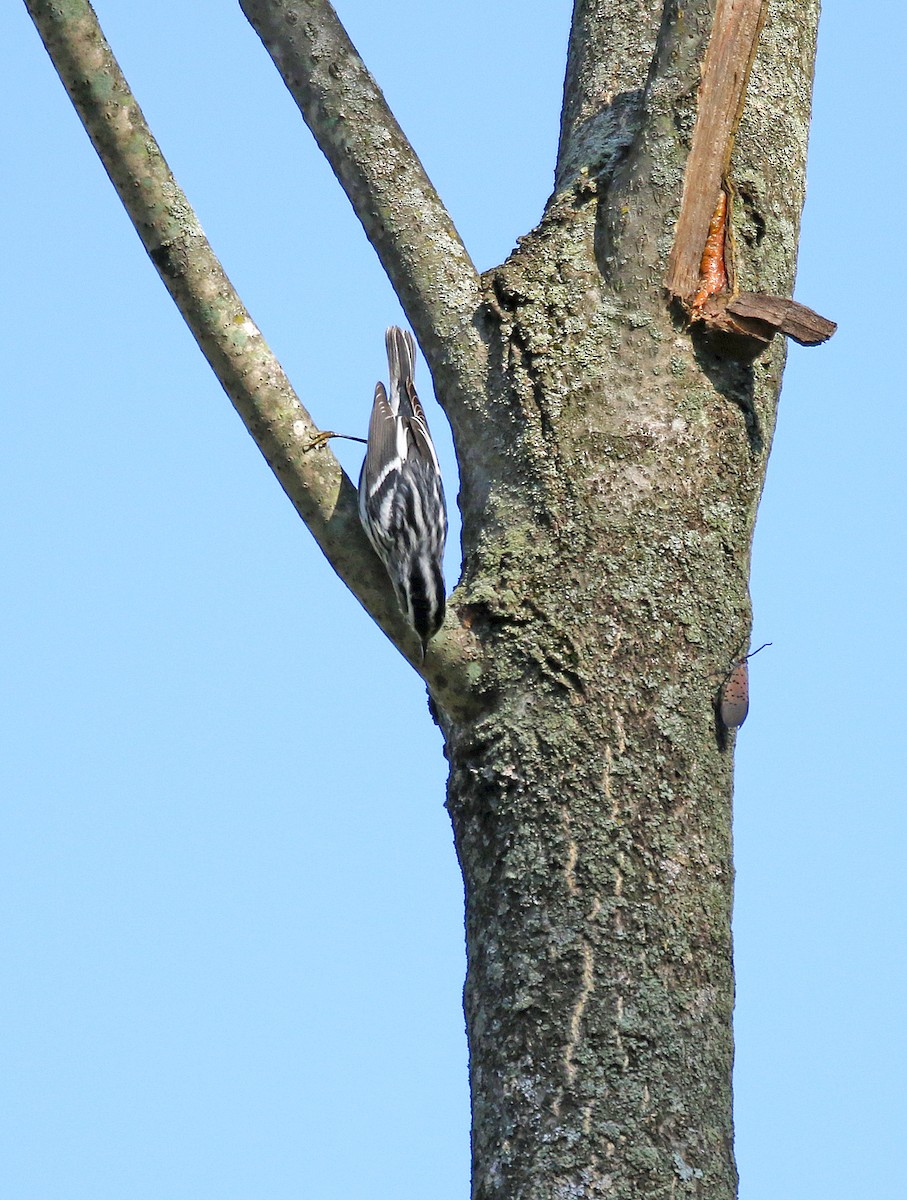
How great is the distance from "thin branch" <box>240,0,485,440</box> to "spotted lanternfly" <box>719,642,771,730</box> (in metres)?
0.97

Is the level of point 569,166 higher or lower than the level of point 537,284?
higher

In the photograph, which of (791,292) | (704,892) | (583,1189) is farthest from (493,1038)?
(791,292)

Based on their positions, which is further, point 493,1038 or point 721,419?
point 721,419

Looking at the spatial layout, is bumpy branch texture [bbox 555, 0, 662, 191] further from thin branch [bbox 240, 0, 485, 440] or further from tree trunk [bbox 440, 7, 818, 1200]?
thin branch [bbox 240, 0, 485, 440]

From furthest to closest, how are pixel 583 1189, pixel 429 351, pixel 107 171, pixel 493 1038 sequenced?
1. pixel 429 351
2. pixel 107 171
3. pixel 493 1038
4. pixel 583 1189

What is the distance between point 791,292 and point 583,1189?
Answer: 2.44m

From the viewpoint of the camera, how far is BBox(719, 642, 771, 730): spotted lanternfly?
129 inches

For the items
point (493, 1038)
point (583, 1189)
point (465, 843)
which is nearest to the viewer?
point (583, 1189)

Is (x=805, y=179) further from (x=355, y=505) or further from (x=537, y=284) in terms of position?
(x=355, y=505)

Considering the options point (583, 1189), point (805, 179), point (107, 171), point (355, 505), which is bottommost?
point (583, 1189)

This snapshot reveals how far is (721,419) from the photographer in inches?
140

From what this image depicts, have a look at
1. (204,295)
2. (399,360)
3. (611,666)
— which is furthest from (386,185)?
(399,360)

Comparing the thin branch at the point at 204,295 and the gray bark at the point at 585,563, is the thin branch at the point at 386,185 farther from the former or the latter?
the thin branch at the point at 204,295

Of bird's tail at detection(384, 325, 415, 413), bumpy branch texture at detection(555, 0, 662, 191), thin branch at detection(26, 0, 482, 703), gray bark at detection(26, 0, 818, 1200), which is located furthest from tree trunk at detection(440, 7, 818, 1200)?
bird's tail at detection(384, 325, 415, 413)
